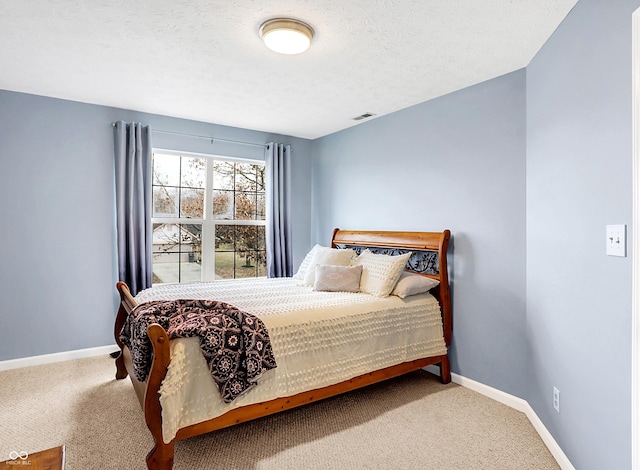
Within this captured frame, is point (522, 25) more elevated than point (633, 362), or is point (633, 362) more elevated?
point (522, 25)

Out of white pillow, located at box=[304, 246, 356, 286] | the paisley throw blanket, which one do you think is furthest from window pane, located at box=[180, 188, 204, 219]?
the paisley throw blanket

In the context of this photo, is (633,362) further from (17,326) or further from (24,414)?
(17,326)

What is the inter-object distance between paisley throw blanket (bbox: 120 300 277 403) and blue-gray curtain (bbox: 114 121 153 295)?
1755mm

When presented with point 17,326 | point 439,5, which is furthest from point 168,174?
point 439,5

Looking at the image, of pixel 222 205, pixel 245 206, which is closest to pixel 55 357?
pixel 222 205

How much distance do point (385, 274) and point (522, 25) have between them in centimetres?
199

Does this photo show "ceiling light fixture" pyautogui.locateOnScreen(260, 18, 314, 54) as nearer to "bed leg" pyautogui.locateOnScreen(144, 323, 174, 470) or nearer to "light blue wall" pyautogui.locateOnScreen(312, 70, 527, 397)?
"light blue wall" pyautogui.locateOnScreen(312, 70, 527, 397)

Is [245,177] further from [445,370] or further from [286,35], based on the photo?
[445,370]

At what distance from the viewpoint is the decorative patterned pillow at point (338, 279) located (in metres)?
3.34

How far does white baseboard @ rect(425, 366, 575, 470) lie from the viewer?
2055 millimetres

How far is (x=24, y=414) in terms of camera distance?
2547 mm

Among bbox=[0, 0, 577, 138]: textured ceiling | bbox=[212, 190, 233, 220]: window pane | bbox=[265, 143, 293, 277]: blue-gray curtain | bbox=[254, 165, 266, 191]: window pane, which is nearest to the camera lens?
bbox=[0, 0, 577, 138]: textured ceiling

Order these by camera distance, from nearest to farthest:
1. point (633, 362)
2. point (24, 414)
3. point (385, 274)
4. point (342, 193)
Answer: point (633, 362) < point (24, 414) < point (385, 274) < point (342, 193)

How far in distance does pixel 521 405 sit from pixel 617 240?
1683 millimetres
